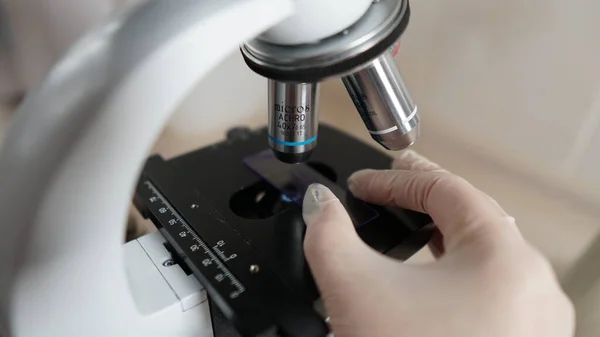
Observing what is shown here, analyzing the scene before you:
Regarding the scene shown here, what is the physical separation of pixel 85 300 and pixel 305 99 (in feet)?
0.76

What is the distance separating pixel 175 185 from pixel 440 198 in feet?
0.92

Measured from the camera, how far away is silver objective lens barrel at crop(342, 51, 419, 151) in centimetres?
41

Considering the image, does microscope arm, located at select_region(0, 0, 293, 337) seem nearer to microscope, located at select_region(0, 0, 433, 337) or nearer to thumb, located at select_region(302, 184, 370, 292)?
microscope, located at select_region(0, 0, 433, 337)

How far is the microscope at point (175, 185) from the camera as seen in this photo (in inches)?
10.9

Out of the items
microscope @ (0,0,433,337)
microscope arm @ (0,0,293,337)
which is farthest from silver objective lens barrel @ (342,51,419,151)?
microscope arm @ (0,0,293,337)

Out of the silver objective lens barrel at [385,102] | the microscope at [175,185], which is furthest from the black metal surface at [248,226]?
the silver objective lens barrel at [385,102]

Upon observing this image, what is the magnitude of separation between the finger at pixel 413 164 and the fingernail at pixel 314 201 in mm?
136

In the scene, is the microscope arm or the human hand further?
the human hand

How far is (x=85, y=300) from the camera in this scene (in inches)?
13.7

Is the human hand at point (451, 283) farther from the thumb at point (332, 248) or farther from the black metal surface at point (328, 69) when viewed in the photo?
the black metal surface at point (328, 69)

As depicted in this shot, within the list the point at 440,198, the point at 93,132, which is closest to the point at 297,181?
the point at 440,198

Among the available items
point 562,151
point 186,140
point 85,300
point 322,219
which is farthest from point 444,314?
point 186,140

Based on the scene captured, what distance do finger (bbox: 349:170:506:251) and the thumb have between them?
9cm

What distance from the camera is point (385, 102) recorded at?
0.43 m
